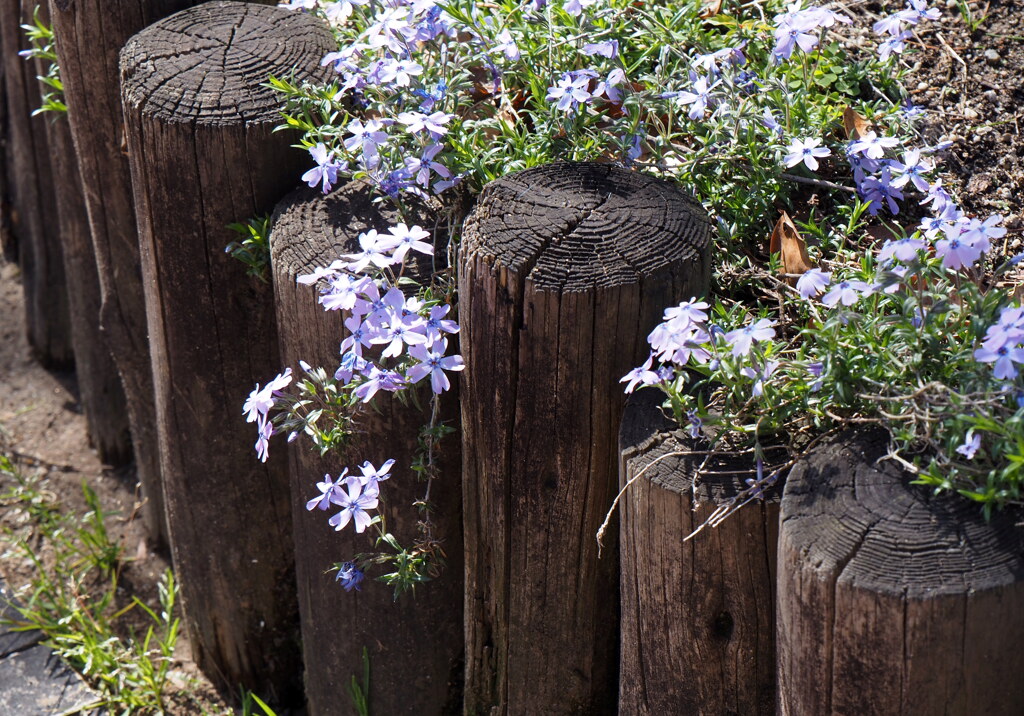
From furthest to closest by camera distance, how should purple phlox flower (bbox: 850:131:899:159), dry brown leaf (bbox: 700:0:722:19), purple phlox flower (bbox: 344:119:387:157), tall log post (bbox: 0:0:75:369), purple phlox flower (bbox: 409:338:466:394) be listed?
1. tall log post (bbox: 0:0:75:369)
2. dry brown leaf (bbox: 700:0:722:19)
3. purple phlox flower (bbox: 344:119:387:157)
4. purple phlox flower (bbox: 850:131:899:159)
5. purple phlox flower (bbox: 409:338:466:394)

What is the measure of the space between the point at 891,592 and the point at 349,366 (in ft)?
3.55

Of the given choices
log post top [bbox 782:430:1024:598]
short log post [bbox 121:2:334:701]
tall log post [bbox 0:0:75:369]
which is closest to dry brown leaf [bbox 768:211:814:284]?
log post top [bbox 782:430:1024:598]

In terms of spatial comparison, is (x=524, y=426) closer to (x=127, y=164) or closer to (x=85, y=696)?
(x=127, y=164)

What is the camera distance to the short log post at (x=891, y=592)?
175 cm

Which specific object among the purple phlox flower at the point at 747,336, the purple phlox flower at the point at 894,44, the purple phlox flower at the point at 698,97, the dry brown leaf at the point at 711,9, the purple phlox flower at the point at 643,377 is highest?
the purple phlox flower at the point at 894,44

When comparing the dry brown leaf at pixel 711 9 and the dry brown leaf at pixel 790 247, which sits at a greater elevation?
the dry brown leaf at pixel 711 9

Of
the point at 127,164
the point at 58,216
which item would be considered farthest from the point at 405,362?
the point at 58,216

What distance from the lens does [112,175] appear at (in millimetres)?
3227

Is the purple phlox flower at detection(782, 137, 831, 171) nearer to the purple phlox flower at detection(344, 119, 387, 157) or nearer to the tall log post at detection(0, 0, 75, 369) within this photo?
the purple phlox flower at detection(344, 119, 387, 157)

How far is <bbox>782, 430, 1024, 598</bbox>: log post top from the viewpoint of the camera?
1741 mm

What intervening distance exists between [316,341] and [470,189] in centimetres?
49

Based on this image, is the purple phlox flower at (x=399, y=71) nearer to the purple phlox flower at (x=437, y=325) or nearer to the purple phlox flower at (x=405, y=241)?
the purple phlox flower at (x=405, y=241)

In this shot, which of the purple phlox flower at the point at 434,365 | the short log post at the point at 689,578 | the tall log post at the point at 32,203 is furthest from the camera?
the tall log post at the point at 32,203

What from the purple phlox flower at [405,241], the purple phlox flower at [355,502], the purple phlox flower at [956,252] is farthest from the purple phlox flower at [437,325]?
the purple phlox flower at [956,252]
